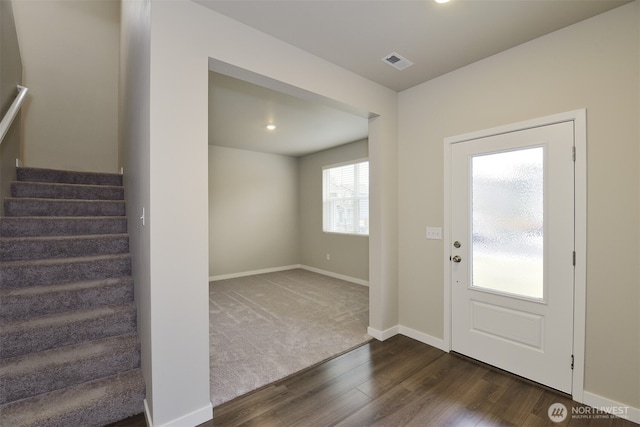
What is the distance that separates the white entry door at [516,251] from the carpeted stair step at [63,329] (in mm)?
2946

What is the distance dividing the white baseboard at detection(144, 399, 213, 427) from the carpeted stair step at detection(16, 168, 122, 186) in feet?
9.43

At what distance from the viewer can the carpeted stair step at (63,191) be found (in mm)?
2853

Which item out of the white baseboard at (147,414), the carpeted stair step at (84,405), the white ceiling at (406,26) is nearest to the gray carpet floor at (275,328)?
the white baseboard at (147,414)

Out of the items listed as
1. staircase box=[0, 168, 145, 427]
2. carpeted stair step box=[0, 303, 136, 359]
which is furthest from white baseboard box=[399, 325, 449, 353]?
carpeted stair step box=[0, 303, 136, 359]

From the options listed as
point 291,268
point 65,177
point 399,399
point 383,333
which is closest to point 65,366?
point 399,399

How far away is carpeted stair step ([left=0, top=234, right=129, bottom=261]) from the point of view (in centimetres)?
230

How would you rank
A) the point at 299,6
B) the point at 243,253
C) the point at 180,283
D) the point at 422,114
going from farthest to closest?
the point at 243,253 → the point at 422,114 → the point at 299,6 → the point at 180,283

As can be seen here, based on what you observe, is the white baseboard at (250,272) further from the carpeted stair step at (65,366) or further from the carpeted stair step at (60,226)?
the carpeted stair step at (65,366)

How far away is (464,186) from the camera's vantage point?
2.61 metres

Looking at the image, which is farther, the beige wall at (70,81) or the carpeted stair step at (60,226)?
the beige wall at (70,81)

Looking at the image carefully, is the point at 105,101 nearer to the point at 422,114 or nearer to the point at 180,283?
the point at 180,283

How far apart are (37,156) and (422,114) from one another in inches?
199

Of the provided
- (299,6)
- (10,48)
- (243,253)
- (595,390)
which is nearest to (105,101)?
(10,48)

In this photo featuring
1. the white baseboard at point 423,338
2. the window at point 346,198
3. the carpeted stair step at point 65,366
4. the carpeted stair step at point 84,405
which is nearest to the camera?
the carpeted stair step at point 84,405
